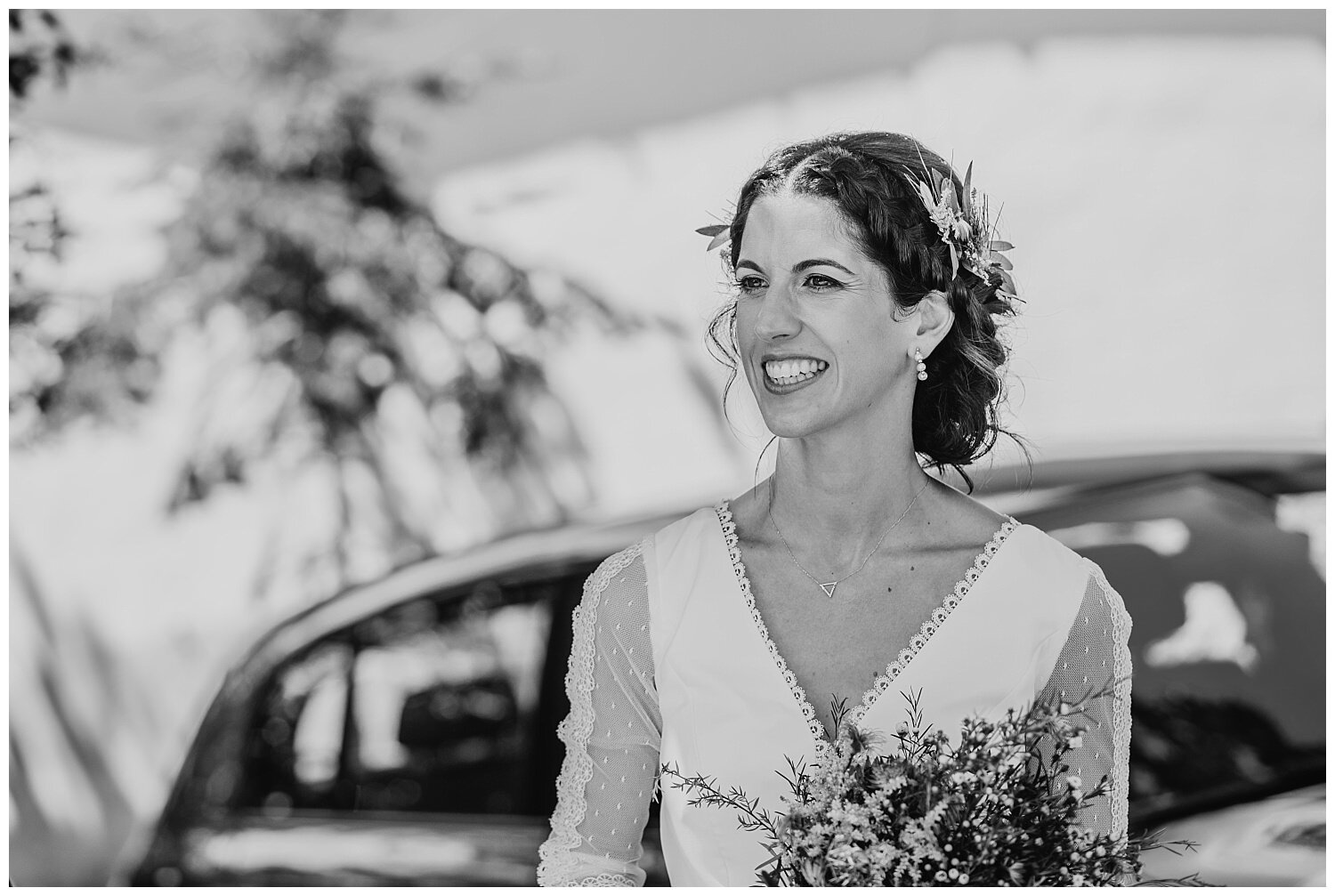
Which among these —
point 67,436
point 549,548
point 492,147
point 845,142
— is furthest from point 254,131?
point 845,142

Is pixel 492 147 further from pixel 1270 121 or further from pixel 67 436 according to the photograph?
pixel 1270 121

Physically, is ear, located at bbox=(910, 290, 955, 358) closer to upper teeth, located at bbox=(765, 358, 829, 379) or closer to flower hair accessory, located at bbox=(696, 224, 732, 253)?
upper teeth, located at bbox=(765, 358, 829, 379)

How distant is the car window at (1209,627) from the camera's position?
297cm

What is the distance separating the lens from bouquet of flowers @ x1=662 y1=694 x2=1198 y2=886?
5.48 feet

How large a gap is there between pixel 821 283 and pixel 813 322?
0.07 metres

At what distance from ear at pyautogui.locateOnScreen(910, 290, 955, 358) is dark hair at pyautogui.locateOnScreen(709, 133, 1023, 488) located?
1cm

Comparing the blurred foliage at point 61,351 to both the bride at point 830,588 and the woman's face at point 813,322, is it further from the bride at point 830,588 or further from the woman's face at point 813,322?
the woman's face at point 813,322

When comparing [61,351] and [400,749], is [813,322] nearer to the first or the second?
[400,749]

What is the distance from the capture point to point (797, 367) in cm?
213

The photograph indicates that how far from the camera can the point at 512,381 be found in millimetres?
4027

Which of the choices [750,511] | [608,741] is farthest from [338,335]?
[608,741]

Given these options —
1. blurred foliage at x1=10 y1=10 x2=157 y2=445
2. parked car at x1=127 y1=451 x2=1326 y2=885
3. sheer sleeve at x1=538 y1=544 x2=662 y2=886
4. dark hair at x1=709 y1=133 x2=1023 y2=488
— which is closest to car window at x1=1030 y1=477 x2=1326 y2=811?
parked car at x1=127 y1=451 x2=1326 y2=885

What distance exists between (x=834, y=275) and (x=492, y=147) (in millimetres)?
2024

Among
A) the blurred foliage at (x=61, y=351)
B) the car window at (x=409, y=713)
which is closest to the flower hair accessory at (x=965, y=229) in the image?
the car window at (x=409, y=713)
